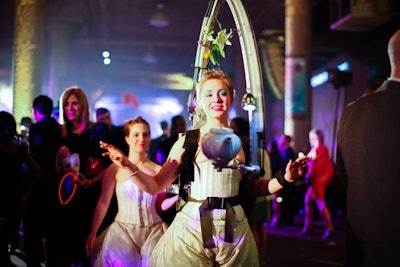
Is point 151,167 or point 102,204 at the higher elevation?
point 151,167

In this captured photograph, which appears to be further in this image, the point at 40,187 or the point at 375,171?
the point at 40,187

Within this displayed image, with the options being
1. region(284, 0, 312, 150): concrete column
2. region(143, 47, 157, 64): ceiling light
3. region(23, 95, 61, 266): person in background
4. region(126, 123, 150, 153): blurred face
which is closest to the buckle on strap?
region(126, 123, 150, 153): blurred face

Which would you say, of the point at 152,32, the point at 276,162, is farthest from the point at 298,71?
the point at 152,32

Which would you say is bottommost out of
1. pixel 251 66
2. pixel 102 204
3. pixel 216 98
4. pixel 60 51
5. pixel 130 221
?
pixel 130 221

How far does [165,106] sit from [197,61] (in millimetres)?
24962

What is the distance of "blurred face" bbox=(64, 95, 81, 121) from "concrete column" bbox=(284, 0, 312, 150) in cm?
693

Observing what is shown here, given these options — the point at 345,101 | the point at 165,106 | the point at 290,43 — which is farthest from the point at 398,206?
the point at 165,106

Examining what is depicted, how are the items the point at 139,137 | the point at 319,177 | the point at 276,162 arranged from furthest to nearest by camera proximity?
1. the point at 276,162
2. the point at 319,177
3. the point at 139,137

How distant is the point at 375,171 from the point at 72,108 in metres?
2.65

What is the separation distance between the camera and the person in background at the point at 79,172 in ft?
12.8

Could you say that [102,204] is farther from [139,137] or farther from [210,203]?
[210,203]

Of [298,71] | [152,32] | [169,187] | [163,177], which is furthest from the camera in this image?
[152,32]

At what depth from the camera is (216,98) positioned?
8.25 feet

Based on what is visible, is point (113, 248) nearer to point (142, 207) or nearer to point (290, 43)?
point (142, 207)
